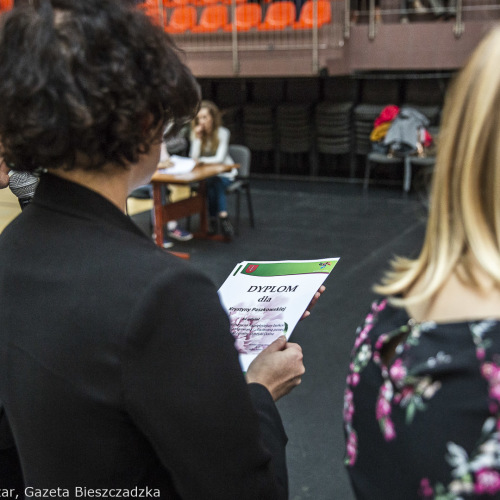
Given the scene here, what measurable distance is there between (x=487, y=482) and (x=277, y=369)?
42 centimetres

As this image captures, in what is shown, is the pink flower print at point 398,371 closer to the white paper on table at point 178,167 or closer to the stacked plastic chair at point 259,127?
the white paper on table at point 178,167

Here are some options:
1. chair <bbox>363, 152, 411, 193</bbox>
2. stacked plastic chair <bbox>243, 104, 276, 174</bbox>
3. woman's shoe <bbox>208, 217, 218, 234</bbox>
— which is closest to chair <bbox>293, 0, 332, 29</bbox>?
stacked plastic chair <bbox>243, 104, 276, 174</bbox>

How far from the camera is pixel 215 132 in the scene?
20.6ft

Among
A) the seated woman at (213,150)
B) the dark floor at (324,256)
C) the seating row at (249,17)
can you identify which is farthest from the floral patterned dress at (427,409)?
the seating row at (249,17)

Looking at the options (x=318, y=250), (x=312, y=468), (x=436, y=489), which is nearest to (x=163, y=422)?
(x=436, y=489)

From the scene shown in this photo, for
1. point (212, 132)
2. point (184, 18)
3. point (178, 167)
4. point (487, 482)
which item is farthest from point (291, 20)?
point (487, 482)

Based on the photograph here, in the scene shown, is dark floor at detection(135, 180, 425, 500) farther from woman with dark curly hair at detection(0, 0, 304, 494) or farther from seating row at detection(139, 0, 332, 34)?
seating row at detection(139, 0, 332, 34)

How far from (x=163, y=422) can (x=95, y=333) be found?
0.44ft

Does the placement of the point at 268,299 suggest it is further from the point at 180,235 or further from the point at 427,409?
the point at 180,235

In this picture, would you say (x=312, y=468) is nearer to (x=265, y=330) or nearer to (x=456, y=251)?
(x=265, y=330)

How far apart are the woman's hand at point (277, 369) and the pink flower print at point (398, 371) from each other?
0.30m

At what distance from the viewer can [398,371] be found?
27.9 inches

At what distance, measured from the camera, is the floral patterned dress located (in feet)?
2.10

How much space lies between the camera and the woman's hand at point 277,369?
0.99m
